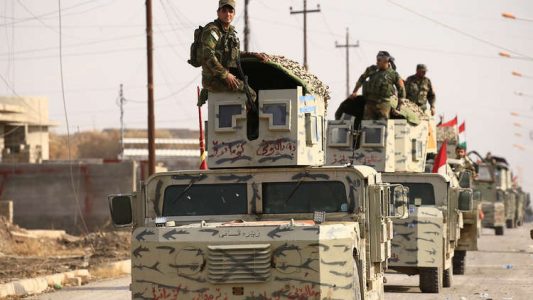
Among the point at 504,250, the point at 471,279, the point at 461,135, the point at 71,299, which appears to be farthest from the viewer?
the point at 504,250

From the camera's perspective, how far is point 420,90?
26.4 metres

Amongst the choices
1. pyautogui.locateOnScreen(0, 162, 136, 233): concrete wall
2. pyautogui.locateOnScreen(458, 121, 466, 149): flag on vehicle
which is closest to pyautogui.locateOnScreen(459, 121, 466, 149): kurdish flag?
pyautogui.locateOnScreen(458, 121, 466, 149): flag on vehicle

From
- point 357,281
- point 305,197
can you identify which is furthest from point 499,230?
point 357,281

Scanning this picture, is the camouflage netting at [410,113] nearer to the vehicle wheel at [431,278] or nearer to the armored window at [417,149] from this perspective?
the armored window at [417,149]

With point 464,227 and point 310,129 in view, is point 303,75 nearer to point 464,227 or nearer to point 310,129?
point 310,129

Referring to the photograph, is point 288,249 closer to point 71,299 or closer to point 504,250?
point 71,299

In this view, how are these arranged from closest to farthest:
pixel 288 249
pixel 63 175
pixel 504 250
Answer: pixel 288 249, pixel 504 250, pixel 63 175

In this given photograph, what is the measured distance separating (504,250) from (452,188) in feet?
53.4

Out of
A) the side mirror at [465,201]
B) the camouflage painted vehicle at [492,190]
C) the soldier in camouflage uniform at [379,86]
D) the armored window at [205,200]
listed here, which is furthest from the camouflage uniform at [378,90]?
the camouflage painted vehicle at [492,190]

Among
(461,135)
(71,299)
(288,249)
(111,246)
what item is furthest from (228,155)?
(111,246)

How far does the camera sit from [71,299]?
65.0ft

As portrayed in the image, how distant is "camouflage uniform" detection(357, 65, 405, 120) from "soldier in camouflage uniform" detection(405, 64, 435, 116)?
5113mm

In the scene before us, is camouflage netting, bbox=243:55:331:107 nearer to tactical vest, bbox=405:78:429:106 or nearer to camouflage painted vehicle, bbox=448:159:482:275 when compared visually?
camouflage painted vehicle, bbox=448:159:482:275

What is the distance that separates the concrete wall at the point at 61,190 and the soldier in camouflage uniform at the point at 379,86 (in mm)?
29605
